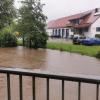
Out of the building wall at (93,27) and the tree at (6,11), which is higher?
the tree at (6,11)

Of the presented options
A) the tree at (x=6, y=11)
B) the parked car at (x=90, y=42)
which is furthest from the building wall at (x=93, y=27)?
the tree at (x=6, y=11)

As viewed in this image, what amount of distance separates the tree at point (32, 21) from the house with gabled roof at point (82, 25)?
20056 mm

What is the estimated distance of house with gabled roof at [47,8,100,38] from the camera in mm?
53250

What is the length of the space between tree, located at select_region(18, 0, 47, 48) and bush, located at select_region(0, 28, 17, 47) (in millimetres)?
2868

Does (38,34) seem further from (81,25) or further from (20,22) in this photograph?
(81,25)

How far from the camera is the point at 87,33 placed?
55531 mm

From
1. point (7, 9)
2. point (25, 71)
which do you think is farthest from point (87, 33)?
point (25, 71)

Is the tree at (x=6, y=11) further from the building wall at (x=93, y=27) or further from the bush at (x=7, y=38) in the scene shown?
the building wall at (x=93, y=27)

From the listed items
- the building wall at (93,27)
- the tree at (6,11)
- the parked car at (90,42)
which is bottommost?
the parked car at (90,42)

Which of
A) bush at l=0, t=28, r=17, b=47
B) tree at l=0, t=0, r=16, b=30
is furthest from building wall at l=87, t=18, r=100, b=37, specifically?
tree at l=0, t=0, r=16, b=30

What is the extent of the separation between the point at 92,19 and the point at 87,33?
115 inches

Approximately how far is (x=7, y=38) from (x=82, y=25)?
2342 cm

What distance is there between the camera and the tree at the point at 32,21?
34.0 metres

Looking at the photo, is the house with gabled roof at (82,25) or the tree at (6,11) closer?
the tree at (6,11)
